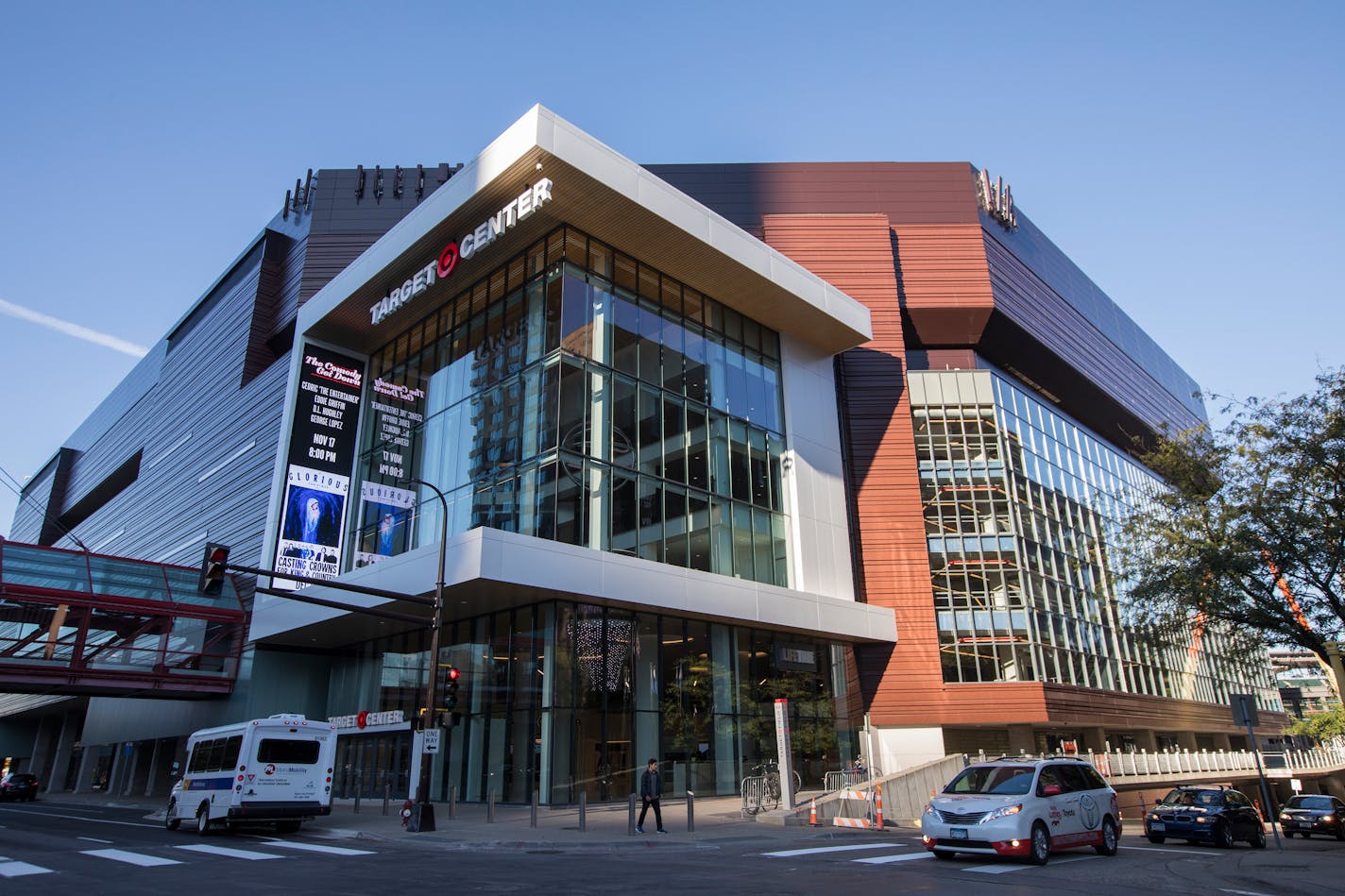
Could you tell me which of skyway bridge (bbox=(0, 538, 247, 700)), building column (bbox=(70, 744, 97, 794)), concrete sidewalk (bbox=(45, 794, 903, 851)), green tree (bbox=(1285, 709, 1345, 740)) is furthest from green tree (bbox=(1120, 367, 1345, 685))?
green tree (bbox=(1285, 709, 1345, 740))

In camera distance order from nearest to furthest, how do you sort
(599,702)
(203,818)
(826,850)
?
(826,850) → (203,818) → (599,702)

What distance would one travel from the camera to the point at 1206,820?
72.5 feet

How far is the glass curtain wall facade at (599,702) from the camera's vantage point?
2720 cm

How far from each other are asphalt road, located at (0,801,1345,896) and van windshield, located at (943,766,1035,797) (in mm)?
1170

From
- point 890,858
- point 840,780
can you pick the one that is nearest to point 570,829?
point 890,858

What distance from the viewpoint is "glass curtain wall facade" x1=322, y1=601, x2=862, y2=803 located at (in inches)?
1071

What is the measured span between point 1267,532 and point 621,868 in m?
23.3

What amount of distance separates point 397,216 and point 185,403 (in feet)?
69.5

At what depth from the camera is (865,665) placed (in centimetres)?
3947

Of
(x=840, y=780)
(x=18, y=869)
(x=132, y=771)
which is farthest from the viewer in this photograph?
(x=132, y=771)

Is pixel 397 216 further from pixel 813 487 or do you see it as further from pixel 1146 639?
pixel 1146 639

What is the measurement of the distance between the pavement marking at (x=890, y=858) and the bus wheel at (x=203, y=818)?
16.1 metres

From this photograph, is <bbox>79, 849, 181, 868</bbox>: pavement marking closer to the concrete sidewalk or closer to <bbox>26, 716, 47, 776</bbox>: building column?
the concrete sidewalk

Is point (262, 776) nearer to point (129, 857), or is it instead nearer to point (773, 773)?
point (129, 857)
